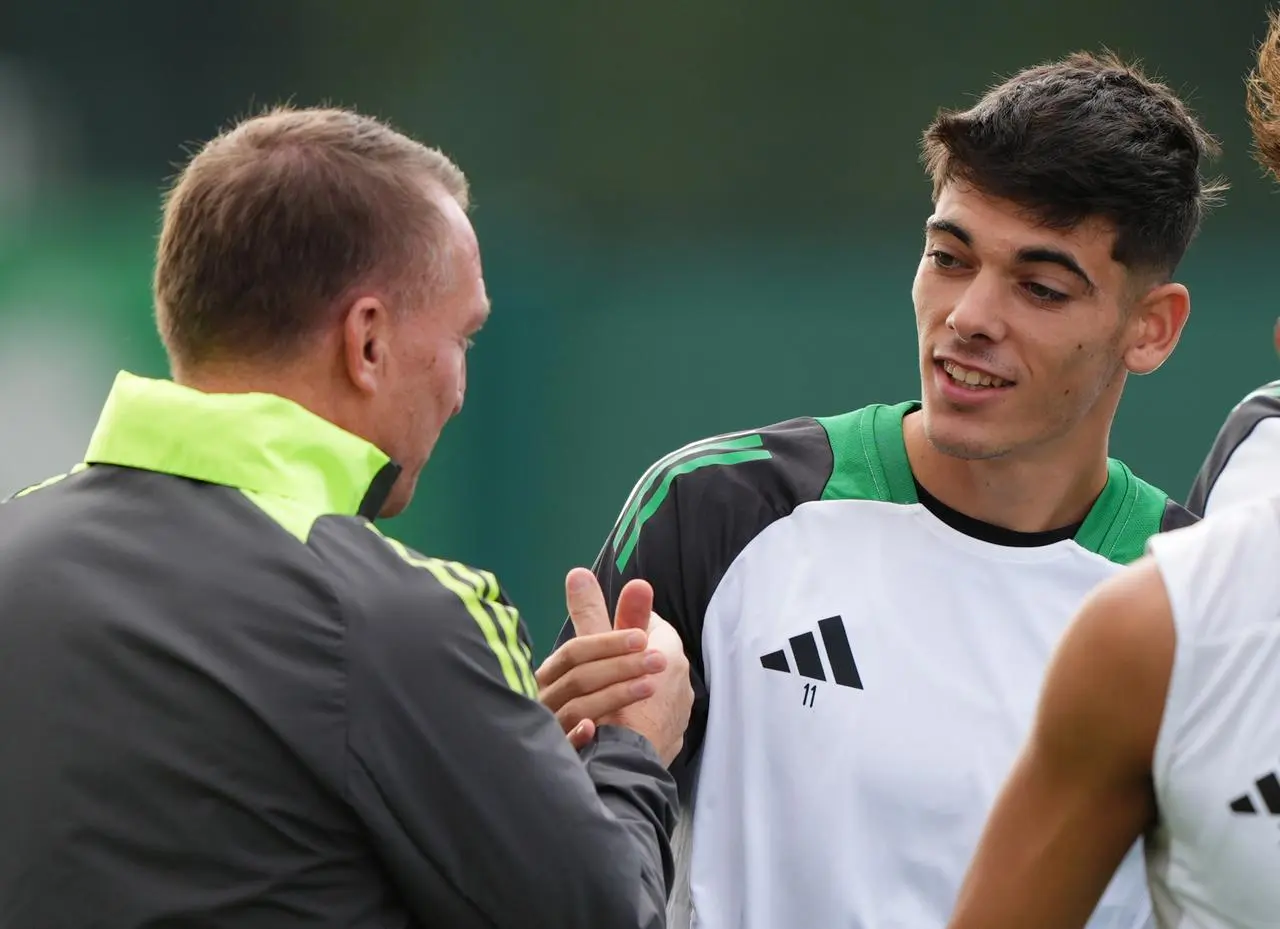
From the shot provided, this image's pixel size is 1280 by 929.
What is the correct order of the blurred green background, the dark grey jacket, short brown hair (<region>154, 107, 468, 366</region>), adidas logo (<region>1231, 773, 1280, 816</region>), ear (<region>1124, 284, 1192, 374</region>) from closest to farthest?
adidas logo (<region>1231, 773, 1280, 816</region>) < the dark grey jacket < short brown hair (<region>154, 107, 468, 366</region>) < ear (<region>1124, 284, 1192, 374</region>) < the blurred green background

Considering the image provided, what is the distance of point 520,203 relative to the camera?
6062 mm

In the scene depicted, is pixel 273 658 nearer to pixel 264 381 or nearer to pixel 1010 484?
pixel 264 381

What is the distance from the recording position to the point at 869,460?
2.26 metres

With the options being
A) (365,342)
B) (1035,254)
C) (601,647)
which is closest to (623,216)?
(1035,254)

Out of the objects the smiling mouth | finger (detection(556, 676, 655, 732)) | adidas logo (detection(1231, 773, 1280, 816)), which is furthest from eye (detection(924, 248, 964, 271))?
adidas logo (detection(1231, 773, 1280, 816))

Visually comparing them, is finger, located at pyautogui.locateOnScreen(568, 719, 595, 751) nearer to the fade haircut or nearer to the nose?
the nose

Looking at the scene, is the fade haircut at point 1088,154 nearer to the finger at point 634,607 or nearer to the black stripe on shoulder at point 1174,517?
the black stripe on shoulder at point 1174,517

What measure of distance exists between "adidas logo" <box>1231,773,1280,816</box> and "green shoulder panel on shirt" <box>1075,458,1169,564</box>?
0.95 meters

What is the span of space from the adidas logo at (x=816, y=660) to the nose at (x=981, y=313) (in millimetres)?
432

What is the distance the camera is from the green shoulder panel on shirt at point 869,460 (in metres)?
2.24

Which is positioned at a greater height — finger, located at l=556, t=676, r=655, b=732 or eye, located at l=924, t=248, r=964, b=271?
eye, located at l=924, t=248, r=964, b=271

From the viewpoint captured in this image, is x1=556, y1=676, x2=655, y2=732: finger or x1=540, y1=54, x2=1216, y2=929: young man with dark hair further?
x1=540, y1=54, x2=1216, y2=929: young man with dark hair

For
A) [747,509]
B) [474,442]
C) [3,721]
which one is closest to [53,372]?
[474,442]

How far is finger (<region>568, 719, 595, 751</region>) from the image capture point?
69.2 inches
